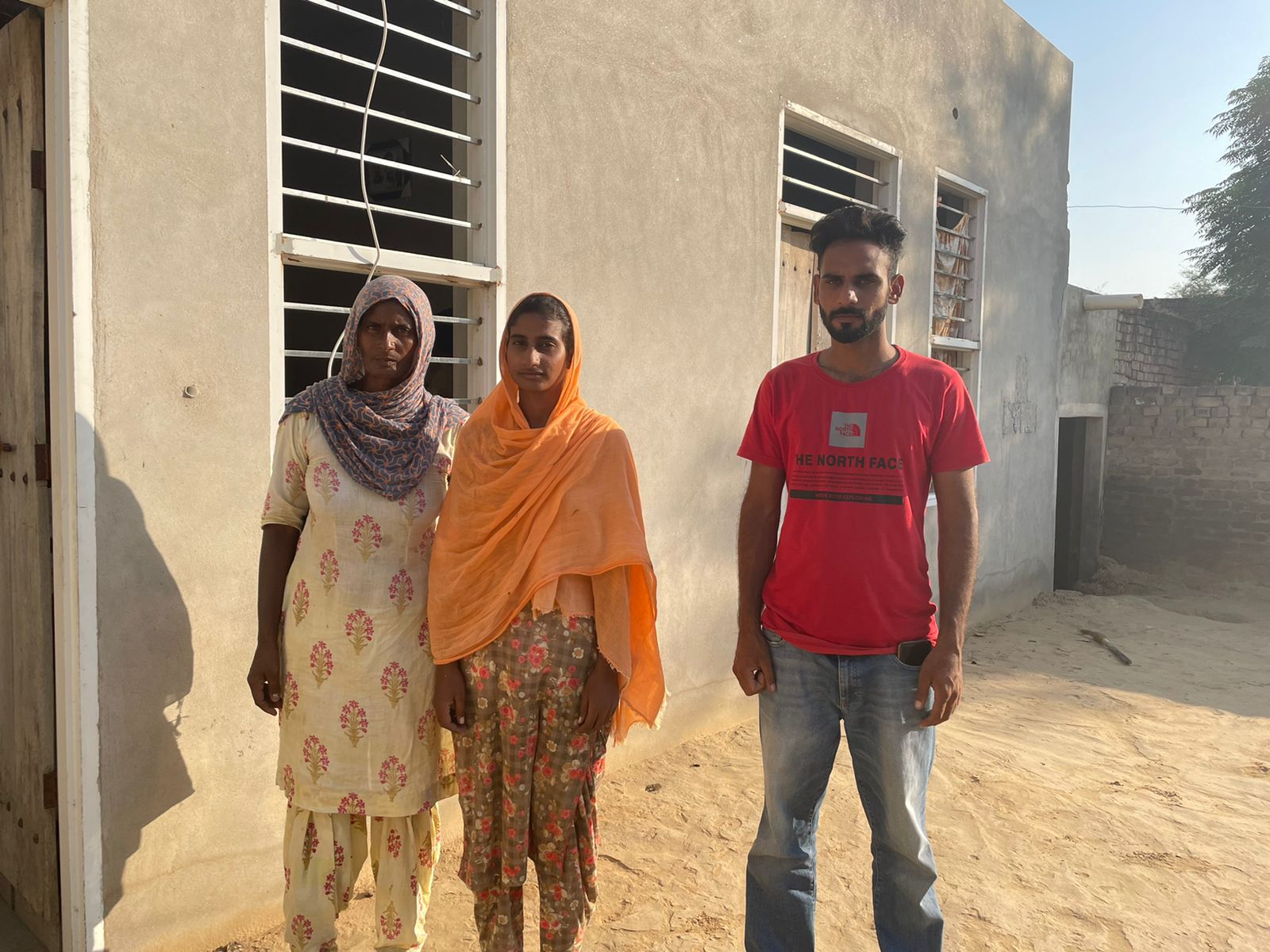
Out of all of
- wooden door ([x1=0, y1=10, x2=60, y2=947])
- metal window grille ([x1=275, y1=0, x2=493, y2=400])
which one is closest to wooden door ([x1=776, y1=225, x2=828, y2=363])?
metal window grille ([x1=275, y1=0, x2=493, y2=400])

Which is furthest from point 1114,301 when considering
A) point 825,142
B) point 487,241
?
point 487,241

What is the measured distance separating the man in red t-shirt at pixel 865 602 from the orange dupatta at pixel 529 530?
13.9 inches

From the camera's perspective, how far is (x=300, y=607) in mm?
2195

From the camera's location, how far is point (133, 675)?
242 cm

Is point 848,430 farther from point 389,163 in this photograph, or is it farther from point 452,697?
point 389,163

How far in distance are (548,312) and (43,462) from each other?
142cm

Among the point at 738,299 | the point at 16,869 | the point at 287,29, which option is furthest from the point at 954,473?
the point at 287,29

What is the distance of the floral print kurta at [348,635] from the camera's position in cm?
217

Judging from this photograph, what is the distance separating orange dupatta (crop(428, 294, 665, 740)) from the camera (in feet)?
7.02

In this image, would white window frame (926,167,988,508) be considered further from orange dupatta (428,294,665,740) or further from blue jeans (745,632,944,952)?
orange dupatta (428,294,665,740)

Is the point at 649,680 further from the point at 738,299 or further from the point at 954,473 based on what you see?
the point at 738,299

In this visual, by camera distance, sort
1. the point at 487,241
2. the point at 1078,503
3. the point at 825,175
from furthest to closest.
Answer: the point at 1078,503 → the point at 825,175 → the point at 487,241

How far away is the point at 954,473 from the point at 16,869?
9.61 feet

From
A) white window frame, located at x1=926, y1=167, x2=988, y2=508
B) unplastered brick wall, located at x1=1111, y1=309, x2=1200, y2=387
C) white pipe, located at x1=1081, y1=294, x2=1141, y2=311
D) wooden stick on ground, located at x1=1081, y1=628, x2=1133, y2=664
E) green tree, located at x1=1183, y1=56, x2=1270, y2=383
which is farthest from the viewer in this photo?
green tree, located at x1=1183, y1=56, x2=1270, y2=383
